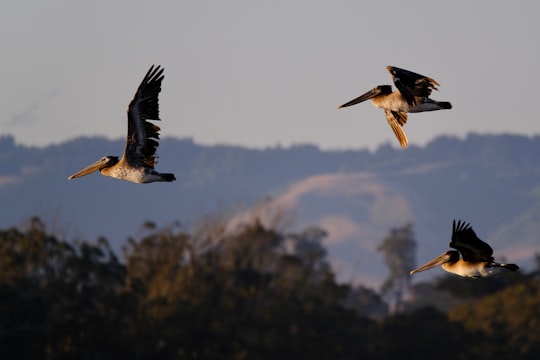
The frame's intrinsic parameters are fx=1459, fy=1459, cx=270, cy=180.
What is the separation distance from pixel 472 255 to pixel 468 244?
0.46m

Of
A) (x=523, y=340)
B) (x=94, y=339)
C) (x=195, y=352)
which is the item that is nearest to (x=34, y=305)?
(x=94, y=339)

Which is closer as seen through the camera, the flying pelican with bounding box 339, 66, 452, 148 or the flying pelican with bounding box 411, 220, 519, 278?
the flying pelican with bounding box 411, 220, 519, 278

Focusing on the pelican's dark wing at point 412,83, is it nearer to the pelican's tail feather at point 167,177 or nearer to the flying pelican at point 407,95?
the flying pelican at point 407,95

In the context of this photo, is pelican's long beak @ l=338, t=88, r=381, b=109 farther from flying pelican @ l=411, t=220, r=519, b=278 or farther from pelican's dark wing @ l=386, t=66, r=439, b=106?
flying pelican @ l=411, t=220, r=519, b=278

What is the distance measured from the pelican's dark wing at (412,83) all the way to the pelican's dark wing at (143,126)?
378 cm

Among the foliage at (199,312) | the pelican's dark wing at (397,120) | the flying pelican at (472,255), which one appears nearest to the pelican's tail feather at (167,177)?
the flying pelican at (472,255)

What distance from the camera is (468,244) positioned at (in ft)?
72.6

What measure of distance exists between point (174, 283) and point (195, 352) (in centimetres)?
1005

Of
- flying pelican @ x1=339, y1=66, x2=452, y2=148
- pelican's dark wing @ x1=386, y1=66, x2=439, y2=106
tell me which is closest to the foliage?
flying pelican @ x1=339, y1=66, x2=452, y2=148

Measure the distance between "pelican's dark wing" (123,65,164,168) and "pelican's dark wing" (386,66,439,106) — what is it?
378 centimetres

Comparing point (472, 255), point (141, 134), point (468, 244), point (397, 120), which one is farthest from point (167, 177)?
point (397, 120)

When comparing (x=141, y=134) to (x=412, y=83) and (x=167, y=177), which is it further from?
(x=412, y=83)

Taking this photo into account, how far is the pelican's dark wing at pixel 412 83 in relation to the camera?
23281 millimetres

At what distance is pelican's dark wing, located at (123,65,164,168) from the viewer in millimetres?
23031
